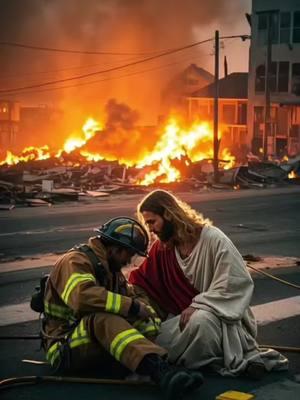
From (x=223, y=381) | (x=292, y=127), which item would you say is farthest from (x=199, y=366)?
(x=292, y=127)

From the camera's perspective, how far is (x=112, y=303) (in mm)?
4887

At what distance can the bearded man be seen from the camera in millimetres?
5285

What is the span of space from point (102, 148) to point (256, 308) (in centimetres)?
3349

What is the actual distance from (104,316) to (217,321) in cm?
83

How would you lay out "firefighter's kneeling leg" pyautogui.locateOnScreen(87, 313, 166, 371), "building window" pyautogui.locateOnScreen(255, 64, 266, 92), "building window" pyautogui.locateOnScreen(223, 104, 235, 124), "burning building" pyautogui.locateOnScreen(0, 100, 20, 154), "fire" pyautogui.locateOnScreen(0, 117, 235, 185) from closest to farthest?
1. "firefighter's kneeling leg" pyautogui.locateOnScreen(87, 313, 166, 371)
2. "fire" pyautogui.locateOnScreen(0, 117, 235, 185)
3. "building window" pyautogui.locateOnScreen(255, 64, 266, 92)
4. "building window" pyautogui.locateOnScreen(223, 104, 235, 124)
5. "burning building" pyautogui.locateOnScreen(0, 100, 20, 154)

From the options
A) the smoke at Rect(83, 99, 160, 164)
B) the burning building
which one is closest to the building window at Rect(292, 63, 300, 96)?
the smoke at Rect(83, 99, 160, 164)

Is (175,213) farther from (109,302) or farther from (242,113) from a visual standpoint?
(242,113)

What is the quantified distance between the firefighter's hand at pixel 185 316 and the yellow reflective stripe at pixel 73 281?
0.77 m

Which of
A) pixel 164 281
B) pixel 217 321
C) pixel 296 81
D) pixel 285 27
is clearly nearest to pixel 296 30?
pixel 285 27

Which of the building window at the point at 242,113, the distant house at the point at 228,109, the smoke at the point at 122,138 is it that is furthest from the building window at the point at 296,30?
the smoke at the point at 122,138

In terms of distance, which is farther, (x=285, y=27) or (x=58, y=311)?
(x=285, y=27)

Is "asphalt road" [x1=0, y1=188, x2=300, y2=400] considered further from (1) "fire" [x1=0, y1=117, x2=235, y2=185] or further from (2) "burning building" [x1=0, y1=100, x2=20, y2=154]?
(2) "burning building" [x1=0, y1=100, x2=20, y2=154]

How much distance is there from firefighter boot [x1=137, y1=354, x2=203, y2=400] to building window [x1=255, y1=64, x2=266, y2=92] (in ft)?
136

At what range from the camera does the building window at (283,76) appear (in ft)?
145
